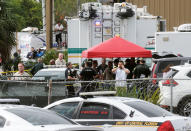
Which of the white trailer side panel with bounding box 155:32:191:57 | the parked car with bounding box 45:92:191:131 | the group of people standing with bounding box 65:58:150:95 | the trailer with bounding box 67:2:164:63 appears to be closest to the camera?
the parked car with bounding box 45:92:191:131

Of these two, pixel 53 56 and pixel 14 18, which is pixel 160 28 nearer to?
pixel 53 56

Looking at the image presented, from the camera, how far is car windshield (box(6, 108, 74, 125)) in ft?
30.1

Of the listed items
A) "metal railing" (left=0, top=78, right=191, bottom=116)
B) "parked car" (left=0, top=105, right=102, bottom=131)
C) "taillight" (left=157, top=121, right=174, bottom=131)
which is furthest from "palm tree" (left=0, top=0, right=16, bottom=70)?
"parked car" (left=0, top=105, right=102, bottom=131)

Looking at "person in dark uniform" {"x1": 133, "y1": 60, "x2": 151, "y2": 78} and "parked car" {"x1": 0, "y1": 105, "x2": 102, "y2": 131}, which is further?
"person in dark uniform" {"x1": 133, "y1": 60, "x2": 151, "y2": 78}

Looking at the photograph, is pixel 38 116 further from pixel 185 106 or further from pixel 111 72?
pixel 111 72

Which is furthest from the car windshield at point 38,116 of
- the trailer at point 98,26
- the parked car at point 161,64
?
the trailer at point 98,26

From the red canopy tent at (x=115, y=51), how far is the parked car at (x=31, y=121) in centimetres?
1041

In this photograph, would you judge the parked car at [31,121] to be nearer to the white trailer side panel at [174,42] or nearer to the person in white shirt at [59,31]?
the white trailer side panel at [174,42]

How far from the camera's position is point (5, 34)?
23266 millimetres

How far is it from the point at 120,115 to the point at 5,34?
501 inches

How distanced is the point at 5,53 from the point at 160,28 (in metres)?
8.52

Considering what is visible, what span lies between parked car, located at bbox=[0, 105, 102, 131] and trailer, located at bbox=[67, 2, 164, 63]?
1465 centimetres

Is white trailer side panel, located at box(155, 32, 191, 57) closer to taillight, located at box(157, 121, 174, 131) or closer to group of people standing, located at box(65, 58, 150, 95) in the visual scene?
group of people standing, located at box(65, 58, 150, 95)

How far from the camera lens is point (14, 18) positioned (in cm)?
2436
